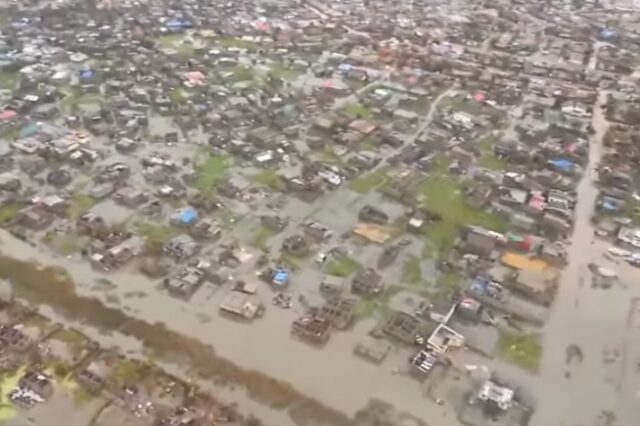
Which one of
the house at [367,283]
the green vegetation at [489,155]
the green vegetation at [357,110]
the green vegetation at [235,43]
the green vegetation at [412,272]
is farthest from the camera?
the green vegetation at [235,43]

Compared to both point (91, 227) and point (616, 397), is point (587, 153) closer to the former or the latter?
point (616, 397)

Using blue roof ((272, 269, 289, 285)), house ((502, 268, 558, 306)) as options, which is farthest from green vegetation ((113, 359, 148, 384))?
house ((502, 268, 558, 306))

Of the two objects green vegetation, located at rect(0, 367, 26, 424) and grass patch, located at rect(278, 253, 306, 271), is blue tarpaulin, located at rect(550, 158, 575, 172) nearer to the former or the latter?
grass patch, located at rect(278, 253, 306, 271)

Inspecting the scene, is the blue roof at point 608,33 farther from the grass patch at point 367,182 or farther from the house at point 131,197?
the house at point 131,197

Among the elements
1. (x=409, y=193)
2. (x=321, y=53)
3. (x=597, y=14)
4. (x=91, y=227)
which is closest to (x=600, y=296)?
(x=409, y=193)

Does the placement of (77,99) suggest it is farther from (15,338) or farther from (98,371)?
(98,371)

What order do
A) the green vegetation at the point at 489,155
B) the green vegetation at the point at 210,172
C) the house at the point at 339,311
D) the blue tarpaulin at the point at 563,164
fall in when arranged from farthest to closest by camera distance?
the green vegetation at the point at 489,155
the blue tarpaulin at the point at 563,164
the green vegetation at the point at 210,172
the house at the point at 339,311

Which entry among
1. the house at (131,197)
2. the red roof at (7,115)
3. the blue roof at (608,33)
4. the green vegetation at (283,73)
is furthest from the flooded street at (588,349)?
the red roof at (7,115)
